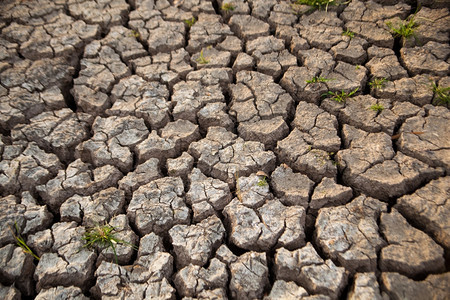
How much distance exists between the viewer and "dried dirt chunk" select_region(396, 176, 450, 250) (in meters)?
1.59

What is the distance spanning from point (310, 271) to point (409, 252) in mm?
457

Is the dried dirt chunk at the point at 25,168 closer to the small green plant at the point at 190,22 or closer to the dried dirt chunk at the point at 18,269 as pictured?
the dried dirt chunk at the point at 18,269

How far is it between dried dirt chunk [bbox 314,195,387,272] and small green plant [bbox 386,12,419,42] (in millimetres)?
1374

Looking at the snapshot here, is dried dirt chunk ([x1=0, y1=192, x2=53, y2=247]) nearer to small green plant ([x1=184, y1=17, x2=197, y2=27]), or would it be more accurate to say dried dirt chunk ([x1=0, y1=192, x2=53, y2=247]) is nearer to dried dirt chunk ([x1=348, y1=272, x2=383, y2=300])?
dried dirt chunk ([x1=348, y1=272, x2=383, y2=300])

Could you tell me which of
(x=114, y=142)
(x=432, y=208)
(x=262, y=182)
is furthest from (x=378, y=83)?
(x=114, y=142)

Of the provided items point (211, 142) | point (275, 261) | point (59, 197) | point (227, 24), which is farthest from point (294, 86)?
point (59, 197)

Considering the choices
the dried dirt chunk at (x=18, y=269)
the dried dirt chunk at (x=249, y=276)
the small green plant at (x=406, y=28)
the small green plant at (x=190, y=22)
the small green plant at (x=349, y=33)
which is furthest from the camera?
the small green plant at (x=190, y=22)

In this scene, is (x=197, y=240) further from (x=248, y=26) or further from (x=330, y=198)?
(x=248, y=26)

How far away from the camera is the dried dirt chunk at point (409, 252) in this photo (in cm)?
150

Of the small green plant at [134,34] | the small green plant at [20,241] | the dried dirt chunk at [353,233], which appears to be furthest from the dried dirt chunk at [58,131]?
the dried dirt chunk at [353,233]

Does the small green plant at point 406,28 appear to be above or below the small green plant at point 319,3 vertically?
below

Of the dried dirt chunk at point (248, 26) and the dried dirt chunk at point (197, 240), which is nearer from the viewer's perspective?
the dried dirt chunk at point (197, 240)

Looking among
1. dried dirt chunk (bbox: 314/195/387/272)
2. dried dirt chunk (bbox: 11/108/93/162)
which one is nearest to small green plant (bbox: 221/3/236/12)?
dried dirt chunk (bbox: 11/108/93/162)

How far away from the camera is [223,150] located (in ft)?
6.81
